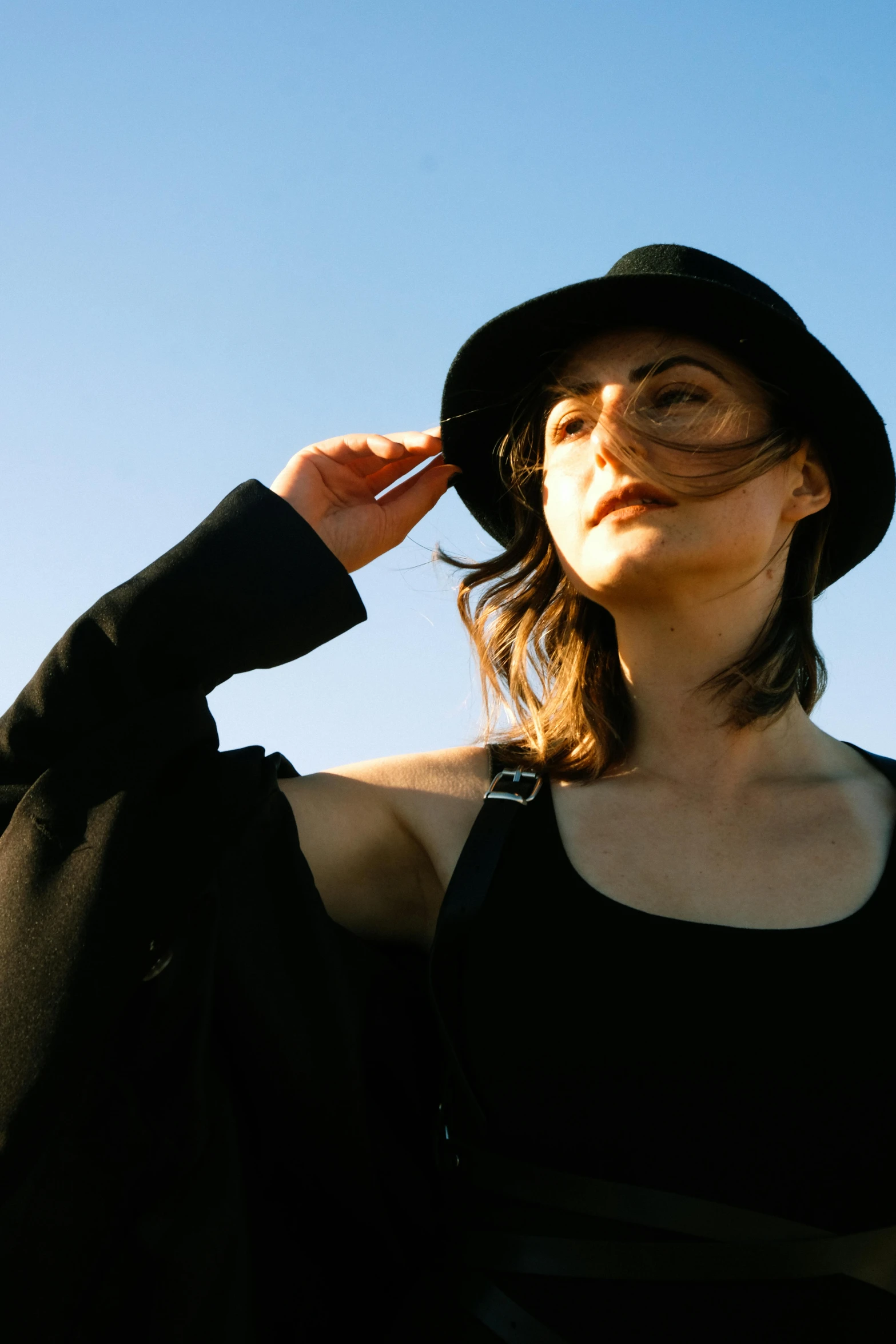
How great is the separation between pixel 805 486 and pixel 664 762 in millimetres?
765

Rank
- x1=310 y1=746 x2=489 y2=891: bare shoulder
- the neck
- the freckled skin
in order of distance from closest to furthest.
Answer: the freckled skin
x1=310 y1=746 x2=489 y2=891: bare shoulder
the neck

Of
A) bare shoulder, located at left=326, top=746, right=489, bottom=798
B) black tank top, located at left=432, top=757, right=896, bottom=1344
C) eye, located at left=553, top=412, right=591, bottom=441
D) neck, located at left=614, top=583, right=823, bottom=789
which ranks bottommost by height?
black tank top, located at left=432, top=757, right=896, bottom=1344

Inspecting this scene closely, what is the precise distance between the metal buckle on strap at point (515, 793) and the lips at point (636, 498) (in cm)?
64

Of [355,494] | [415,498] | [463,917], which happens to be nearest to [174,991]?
[463,917]

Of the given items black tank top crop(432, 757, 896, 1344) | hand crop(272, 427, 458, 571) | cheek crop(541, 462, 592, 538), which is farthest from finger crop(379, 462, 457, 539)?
black tank top crop(432, 757, 896, 1344)

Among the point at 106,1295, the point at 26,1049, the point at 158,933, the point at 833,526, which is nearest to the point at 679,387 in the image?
the point at 833,526

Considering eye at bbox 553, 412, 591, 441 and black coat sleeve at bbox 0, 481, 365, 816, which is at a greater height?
black coat sleeve at bbox 0, 481, 365, 816

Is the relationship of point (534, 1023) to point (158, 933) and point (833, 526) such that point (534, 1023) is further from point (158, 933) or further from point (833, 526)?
point (833, 526)

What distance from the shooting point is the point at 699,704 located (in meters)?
2.99

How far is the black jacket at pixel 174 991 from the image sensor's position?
214cm

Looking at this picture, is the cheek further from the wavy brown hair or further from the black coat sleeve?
the black coat sleeve

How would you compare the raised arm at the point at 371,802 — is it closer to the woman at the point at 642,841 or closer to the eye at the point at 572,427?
the woman at the point at 642,841

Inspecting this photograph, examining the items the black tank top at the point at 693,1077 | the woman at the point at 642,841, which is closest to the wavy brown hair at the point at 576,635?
the woman at the point at 642,841

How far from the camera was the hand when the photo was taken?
9.30ft
